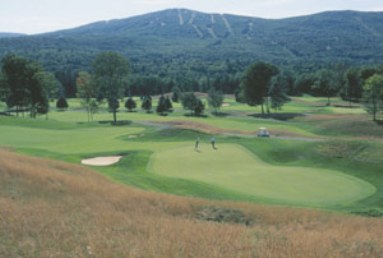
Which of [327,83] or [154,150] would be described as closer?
[154,150]

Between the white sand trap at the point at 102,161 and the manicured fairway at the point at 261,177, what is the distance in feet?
11.3

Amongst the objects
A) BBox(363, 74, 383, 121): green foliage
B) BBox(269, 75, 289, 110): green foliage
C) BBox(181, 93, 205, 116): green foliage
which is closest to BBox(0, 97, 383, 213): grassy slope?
BBox(363, 74, 383, 121): green foliage

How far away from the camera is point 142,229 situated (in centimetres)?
1243

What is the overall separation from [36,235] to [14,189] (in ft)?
28.9

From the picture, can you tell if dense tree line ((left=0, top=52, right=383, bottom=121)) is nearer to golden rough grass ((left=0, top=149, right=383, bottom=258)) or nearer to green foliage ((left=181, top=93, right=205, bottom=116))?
green foliage ((left=181, top=93, right=205, bottom=116))

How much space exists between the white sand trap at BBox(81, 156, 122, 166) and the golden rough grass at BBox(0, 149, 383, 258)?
16.7 meters

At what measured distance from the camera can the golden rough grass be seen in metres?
9.83

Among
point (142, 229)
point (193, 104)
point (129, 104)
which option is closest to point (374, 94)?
A: point (193, 104)

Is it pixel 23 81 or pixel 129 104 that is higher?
pixel 23 81

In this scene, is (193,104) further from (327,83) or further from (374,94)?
(327,83)

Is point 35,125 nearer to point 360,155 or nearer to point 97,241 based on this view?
point 360,155

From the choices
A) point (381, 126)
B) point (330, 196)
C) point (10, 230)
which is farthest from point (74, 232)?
point (381, 126)

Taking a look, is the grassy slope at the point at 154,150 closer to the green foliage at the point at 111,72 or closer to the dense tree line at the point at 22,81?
the dense tree line at the point at 22,81

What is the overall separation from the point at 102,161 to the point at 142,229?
27.6 m
